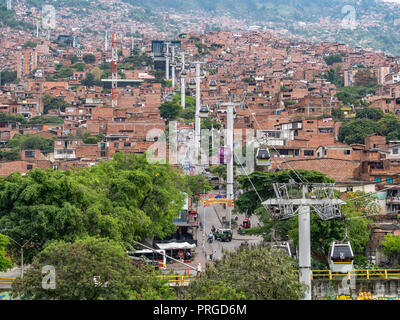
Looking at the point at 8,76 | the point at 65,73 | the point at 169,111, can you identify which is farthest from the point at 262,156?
the point at 8,76

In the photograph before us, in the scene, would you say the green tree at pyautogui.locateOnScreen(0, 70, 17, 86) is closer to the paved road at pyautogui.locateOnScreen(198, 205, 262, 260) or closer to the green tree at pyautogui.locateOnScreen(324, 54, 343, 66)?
the green tree at pyautogui.locateOnScreen(324, 54, 343, 66)

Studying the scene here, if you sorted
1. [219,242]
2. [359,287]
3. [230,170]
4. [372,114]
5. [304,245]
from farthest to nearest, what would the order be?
[372,114] → [230,170] → [219,242] → [359,287] → [304,245]

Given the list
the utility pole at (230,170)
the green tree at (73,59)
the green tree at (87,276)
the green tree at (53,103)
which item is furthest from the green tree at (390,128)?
the green tree at (73,59)

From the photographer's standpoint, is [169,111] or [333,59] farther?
[333,59]

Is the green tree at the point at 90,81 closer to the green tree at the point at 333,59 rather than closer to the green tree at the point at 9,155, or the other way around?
the green tree at the point at 333,59

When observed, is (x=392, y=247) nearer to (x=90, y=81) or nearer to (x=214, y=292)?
(x=214, y=292)

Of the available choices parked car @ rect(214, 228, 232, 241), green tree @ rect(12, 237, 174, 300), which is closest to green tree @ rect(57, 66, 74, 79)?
parked car @ rect(214, 228, 232, 241)

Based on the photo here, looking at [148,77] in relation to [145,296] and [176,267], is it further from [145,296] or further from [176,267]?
[145,296]

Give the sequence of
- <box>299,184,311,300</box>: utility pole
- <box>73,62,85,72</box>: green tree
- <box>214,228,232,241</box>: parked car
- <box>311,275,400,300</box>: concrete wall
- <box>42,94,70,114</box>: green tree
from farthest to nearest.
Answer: <box>73,62,85,72</box>: green tree < <box>42,94,70,114</box>: green tree < <box>214,228,232,241</box>: parked car < <box>311,275,400,300</box>: concrete wall < <box>299,184,311,300</box>: utility pole
